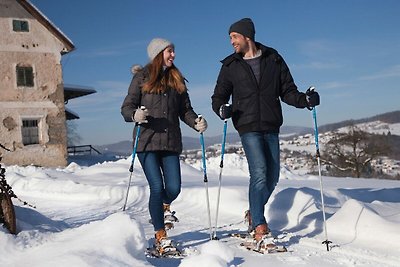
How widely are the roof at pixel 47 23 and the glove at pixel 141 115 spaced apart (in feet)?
58.7

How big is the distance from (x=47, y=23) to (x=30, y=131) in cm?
496

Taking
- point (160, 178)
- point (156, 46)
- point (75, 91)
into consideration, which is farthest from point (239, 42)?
point (75, 91)

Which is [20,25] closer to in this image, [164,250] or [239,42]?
[239,42]

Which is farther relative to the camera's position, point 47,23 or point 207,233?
point 47,23

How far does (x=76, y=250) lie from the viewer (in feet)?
9.80

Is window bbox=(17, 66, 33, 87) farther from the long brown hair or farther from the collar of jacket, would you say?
the collar of jacket

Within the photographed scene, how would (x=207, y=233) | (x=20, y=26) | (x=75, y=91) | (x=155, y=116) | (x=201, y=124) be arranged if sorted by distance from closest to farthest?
(x=155, y=116)
(x=201, y=124)
(x=207, y=233)
(x=20, y=26)
(x=75, y=91)

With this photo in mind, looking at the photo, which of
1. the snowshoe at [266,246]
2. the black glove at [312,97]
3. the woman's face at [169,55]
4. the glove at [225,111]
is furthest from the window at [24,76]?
the snowshoe at [266,246]

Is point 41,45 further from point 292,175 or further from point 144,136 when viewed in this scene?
point 144,136

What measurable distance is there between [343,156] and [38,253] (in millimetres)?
41014

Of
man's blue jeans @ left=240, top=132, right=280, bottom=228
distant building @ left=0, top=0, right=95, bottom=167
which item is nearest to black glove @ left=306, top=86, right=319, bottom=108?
man's blue jeans @ left=240, top=132, right=280, bottom=228

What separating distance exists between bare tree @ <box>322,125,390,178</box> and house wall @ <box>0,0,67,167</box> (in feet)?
84.2

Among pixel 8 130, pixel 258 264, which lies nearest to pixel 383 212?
pixel 258 264

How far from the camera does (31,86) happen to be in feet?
66.5
